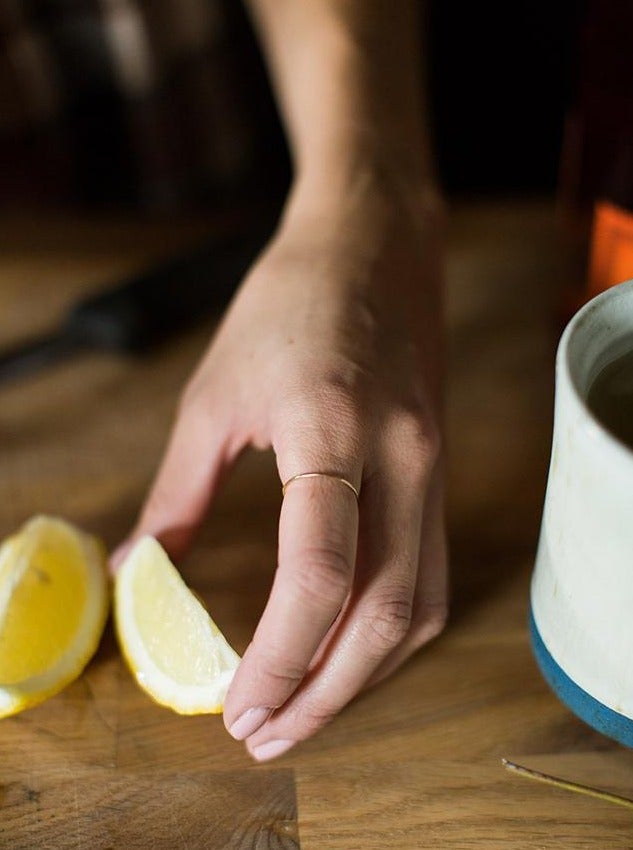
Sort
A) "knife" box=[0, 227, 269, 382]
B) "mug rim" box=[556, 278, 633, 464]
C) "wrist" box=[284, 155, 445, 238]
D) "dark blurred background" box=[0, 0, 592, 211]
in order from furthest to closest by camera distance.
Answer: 1. "dark blurred background" box=[0, 0, 592, 211]
2. "knife" box=[0, 227, 269, 382]
3. "wrist" box=[284, 155, 445, 238]
4. "mug rim" box=[556, 278, 633, 464]

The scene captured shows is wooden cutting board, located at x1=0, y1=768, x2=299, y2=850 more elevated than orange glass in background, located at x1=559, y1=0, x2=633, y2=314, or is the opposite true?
orange glass in background, located at x1=559, y1=0, x2=633, y2=314

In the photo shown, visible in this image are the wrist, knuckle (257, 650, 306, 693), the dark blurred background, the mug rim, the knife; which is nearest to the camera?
the mug rim

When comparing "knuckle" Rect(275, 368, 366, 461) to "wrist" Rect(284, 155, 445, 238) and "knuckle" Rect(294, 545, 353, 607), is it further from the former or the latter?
"wrist" Rect(284, 155, 445, 238)

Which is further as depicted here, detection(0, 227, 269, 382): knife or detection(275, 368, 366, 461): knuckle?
detection(0, 227, 269, 382): knife

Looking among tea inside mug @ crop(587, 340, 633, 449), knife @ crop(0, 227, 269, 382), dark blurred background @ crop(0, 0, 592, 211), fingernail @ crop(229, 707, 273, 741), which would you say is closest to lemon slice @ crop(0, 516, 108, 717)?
fingernail @ crop(229, 707, 273, 741)

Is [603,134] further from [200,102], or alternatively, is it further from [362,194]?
[200,102]

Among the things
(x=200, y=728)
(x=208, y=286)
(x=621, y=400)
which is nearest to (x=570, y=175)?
(x=208, y=286)
